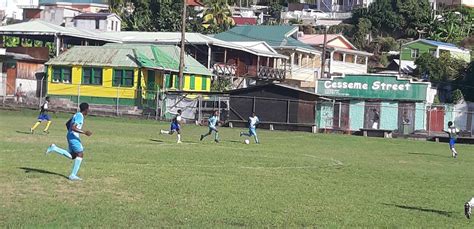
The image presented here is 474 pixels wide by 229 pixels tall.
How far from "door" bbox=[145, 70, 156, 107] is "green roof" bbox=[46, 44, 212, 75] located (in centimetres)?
101

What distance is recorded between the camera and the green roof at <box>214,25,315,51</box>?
84.5m

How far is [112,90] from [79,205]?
46947 mm

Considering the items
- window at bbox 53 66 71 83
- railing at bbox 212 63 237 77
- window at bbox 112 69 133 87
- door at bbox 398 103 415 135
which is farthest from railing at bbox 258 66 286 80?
window at bbox 53 66 71 83

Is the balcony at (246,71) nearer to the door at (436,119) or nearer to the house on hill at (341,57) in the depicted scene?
the house on hill at (341,57)

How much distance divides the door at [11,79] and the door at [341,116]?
24.5 m

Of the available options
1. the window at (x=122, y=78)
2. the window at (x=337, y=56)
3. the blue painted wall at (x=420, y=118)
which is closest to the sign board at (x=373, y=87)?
the blue painted wall at (x=420, y=118)

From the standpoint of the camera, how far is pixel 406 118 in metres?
58.5

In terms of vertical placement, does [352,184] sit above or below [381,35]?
below

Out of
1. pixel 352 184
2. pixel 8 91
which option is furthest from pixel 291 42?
pixel 352 184

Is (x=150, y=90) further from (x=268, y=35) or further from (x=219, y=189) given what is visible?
(x=219, y=189)

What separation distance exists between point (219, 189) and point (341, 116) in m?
42.2

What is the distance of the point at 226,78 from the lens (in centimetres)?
7181

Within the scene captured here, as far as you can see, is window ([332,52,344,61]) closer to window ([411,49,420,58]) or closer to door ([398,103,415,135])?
window ([411,49,420,58])

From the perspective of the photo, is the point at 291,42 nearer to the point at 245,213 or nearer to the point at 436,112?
the point at 436,112
